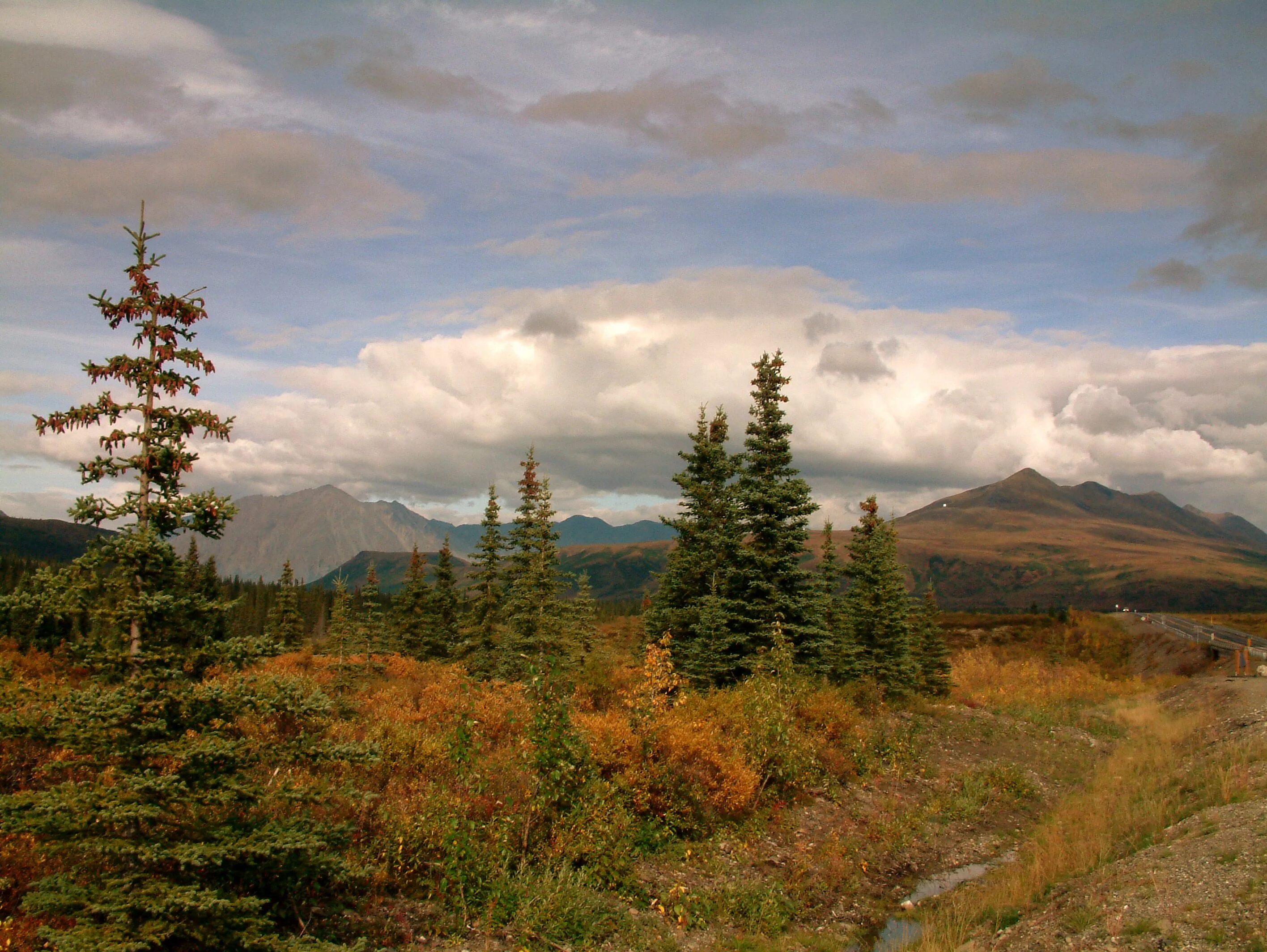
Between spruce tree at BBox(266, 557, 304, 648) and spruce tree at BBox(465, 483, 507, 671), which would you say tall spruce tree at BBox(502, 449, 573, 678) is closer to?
spruce tree at BBox(465, 483, 507, 671)

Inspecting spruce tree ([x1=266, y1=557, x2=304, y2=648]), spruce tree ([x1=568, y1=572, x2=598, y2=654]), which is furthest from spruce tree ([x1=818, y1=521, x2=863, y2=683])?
spruce tree ([x1=266, y1=557, x2=304, y2=648])

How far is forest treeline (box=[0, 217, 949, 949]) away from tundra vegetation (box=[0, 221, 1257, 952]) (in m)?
0.06

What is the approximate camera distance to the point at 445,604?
5897 cm

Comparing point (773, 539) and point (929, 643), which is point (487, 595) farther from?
point (929, 643)

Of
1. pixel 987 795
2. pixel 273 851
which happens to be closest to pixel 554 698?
pixel 273 851

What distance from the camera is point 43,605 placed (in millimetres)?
8055

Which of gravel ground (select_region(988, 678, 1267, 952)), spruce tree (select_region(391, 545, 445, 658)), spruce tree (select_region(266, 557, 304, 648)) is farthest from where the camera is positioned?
spruce tree (select_region(266, 557, 304, 648))

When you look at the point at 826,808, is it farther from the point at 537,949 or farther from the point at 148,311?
A: the point at 148,311

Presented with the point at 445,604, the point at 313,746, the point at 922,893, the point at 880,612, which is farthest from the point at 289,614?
the point at 313,746

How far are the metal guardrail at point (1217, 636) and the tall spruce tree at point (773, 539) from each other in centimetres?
4055

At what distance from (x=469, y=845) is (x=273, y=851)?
14.1ft

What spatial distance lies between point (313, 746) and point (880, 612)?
38.3 meters

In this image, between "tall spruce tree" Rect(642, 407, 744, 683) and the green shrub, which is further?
"tall spruce tree" Rect(642, 407, 744, 683)

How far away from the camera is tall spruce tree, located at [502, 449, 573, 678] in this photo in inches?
1412
